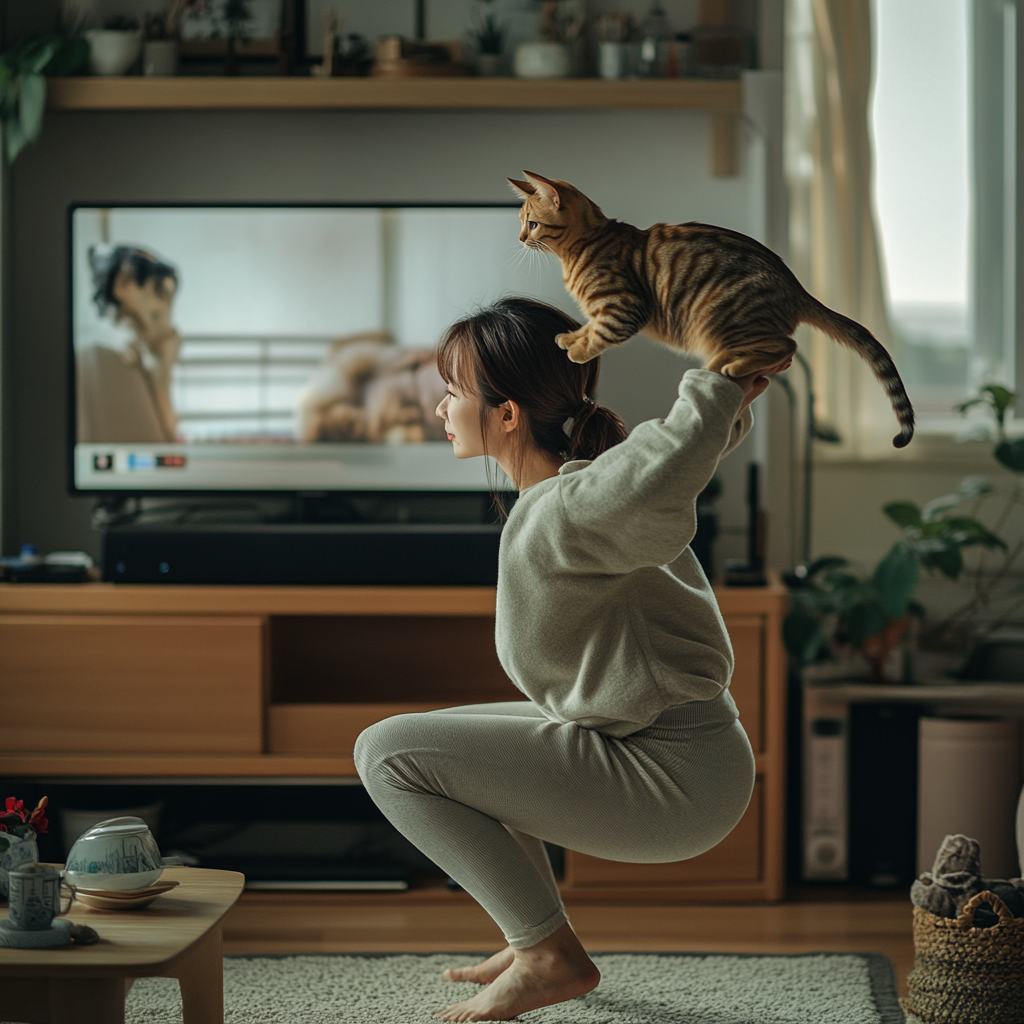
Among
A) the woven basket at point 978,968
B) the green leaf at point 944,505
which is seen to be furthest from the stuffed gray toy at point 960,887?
the green leaf at point 944,505

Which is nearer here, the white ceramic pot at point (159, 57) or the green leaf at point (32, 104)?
the green leaf at point (32, 104)

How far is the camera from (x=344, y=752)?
253 cm

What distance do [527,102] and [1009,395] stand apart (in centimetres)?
127

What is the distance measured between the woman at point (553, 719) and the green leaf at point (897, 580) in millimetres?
1051

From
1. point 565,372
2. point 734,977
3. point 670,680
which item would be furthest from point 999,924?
point 565,372

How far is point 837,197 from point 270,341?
143cm

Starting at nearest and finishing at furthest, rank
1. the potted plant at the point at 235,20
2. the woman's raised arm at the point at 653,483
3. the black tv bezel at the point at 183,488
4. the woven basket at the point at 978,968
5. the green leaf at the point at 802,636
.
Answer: the woman's raised arm at the point at 653,483, the woven basket at the point at 978,968, the green leaf at the point at 802,636, the black tv bezel at the point at 183,488, the potted plant at the point at 235,20

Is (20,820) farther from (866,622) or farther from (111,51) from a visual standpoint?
(111,51)

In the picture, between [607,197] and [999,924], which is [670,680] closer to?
[999,924]

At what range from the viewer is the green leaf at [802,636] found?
2482mm

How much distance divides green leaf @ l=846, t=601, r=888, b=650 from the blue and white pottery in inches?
62.7

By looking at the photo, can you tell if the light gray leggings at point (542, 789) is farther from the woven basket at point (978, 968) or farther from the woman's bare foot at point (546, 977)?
the woven basket at point (978, 968)

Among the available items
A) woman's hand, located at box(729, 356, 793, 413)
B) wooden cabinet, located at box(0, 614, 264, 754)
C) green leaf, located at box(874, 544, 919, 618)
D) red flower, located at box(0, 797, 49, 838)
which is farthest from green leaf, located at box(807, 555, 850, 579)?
red flower, located at box(0, 797, 49, 838)

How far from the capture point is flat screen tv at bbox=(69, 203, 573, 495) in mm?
2727
